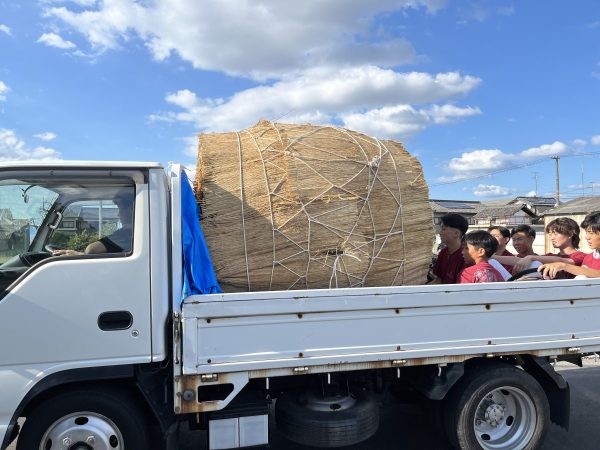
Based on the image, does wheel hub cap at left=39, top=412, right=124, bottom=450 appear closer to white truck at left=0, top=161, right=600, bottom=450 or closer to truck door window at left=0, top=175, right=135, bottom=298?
white truck at left=0, top=161, right=600, bottom=450

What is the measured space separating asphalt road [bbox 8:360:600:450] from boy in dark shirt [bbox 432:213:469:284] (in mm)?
1188

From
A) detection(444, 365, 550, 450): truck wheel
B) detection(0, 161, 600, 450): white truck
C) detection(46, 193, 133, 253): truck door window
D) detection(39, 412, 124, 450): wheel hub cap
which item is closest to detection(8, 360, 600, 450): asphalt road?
detection(444, 365, 550, 450): truck wheel

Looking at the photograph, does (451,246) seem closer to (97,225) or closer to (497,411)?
(497,411)

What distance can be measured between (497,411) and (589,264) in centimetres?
150

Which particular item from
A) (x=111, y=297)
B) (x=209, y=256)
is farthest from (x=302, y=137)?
(x=111, y=297)

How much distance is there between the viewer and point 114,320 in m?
2.77

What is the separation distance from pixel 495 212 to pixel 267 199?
40.0 metres

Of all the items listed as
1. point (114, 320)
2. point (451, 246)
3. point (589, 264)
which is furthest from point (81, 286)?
point (589, 264)

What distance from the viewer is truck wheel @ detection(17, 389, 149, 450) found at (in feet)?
9.00

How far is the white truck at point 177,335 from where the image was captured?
107 inches

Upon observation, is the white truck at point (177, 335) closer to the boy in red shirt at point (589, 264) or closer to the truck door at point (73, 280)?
the truck door at point (73, 280)

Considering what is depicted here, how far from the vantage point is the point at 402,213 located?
3.52 meters

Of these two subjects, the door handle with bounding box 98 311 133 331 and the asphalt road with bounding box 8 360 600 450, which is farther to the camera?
the asphalt road with bounding box 8 360 600 450

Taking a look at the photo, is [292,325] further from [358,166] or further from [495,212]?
[495,212]
